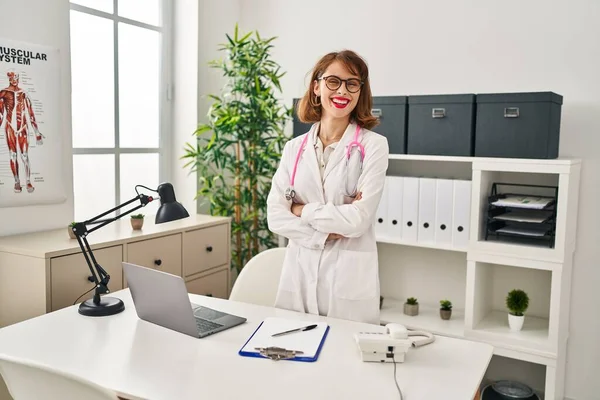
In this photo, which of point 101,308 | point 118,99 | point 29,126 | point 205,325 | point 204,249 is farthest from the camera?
point 118,99

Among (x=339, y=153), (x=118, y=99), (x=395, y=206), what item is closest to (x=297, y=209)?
(x=339, y=153)

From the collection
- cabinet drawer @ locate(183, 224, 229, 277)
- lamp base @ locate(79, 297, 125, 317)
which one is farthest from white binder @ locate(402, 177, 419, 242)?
lamp base @ locate(79, 297, 125, 317)

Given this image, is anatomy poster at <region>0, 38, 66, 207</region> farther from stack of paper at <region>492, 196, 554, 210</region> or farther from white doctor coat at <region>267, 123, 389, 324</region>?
stack of paper at <region>492, 196, 554, 210</region>

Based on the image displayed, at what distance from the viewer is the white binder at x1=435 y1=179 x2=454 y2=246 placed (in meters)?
2.90

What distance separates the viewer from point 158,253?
2779 mm

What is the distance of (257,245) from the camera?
141 inches

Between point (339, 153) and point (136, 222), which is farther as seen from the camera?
point (136, 222)

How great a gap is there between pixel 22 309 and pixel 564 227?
2.37 metres

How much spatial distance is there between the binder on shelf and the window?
→ 2.07m

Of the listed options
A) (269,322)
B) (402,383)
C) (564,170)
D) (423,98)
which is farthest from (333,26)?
(402,383)

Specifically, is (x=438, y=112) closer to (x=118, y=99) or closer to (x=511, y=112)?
(x=511, y=112)

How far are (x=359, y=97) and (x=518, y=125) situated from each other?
94 cm

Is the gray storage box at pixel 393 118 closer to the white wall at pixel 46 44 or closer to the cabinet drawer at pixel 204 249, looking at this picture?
the cabinet drawer at pixel 204 249

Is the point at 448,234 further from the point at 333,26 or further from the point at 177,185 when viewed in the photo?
the point at 177,185
